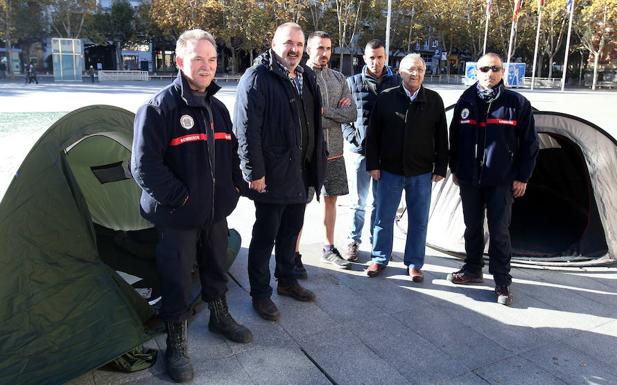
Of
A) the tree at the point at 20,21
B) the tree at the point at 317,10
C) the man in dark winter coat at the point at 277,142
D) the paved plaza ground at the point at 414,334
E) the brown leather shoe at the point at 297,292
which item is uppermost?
the tree at the point at 317,10

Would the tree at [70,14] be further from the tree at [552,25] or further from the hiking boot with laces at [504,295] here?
the hiking boot with laces at [504,295]

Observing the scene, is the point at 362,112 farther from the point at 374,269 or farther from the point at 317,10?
the point at 317,10

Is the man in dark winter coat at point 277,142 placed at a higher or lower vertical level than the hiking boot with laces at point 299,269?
higher

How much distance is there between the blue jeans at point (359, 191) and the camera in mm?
4789

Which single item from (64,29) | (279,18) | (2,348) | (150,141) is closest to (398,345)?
(150,141)

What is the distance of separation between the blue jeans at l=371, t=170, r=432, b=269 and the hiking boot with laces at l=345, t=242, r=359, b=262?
1.05ft

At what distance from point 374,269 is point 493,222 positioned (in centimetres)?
112

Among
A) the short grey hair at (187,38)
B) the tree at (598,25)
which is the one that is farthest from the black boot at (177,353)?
the tree at (598,25)

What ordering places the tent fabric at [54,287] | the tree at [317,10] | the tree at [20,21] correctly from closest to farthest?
the tent fabric at [54,287] → the tree at [20,21] → the tree at [317,10]

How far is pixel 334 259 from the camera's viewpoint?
479cm

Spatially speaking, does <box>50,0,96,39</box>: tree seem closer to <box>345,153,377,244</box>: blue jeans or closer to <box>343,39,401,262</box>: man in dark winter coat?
<box>343,39,401,262</box>: man in dark winter coat

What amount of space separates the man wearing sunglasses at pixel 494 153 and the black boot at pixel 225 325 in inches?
83.4

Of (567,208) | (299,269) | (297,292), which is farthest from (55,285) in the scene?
(567,208)

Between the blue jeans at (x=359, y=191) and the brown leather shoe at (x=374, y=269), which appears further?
the blue jeans at (x=359, y=191)
